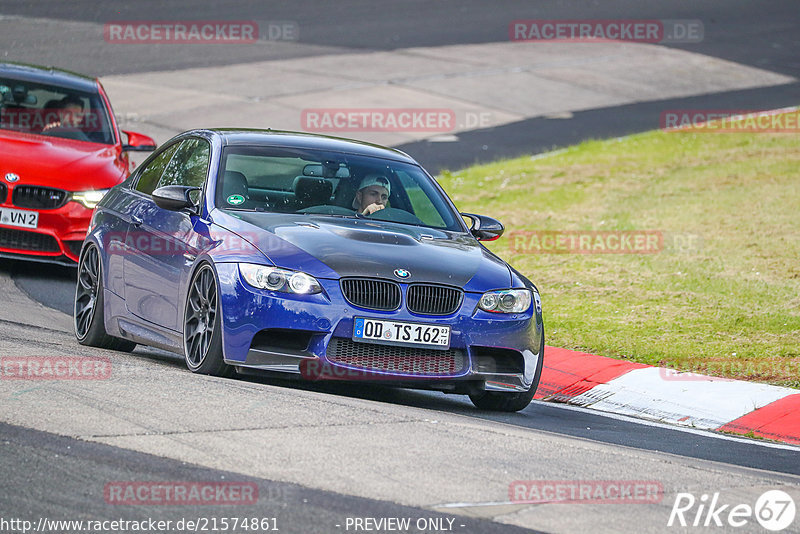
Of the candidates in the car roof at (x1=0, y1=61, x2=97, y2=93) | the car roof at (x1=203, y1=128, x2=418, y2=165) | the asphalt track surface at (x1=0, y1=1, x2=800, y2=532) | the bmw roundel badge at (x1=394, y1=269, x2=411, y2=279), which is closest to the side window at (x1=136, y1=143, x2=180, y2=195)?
the car roof at (x1=203, y1=128, x2=418, y2=165)

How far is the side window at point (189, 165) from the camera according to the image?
866 centimetres

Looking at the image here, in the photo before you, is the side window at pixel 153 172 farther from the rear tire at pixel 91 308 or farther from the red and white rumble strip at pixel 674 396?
the red and white rumble strip at pixel 674 396

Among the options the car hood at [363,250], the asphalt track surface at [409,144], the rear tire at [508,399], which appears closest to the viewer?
the asphalt track surface at [409,144]

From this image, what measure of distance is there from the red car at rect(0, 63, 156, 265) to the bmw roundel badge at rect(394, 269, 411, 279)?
524 centimetres

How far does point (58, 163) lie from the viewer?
39.7 feet

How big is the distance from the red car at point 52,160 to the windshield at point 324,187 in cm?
365

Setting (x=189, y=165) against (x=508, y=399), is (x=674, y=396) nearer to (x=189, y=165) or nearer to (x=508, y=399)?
(x=508, y=399)

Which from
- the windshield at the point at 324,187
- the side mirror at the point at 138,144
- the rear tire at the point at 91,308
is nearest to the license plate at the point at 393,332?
the windshield at the point at 324,187

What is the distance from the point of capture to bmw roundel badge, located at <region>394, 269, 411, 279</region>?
7414 millimetres

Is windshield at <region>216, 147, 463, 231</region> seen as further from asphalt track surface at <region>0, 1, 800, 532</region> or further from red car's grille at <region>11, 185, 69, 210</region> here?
red car's grille at <region>11, 185, 69, 210</region>

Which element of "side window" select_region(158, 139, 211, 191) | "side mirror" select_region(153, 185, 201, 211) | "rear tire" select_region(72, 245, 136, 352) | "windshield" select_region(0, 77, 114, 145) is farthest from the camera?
"windshield" select_region(0, 77, 114, 145)

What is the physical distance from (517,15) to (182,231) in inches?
1196

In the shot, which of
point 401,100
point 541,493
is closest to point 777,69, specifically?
point 401,100

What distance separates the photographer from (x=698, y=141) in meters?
24.1
